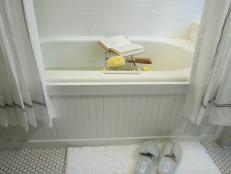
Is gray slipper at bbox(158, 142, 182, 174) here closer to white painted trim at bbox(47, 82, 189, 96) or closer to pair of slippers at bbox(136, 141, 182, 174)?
pair of slippers at bbox(136, 141, 182, 174)

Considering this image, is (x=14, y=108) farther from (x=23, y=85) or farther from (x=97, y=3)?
(x=97, y=3)

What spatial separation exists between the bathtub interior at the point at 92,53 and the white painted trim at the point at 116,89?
472 millimetres

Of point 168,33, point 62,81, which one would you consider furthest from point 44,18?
point 168,33

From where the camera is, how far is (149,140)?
1423 mm

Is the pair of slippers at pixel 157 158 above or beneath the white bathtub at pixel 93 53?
beneath

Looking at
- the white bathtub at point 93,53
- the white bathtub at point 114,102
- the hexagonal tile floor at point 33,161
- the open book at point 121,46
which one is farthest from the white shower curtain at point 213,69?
the hexagonal tile floor at point 33,161

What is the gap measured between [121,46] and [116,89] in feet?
1.66

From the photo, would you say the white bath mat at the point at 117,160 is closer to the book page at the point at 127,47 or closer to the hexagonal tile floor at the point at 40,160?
the hexagonal tile floor at the point at 40,160

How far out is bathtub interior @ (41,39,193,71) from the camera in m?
1.59

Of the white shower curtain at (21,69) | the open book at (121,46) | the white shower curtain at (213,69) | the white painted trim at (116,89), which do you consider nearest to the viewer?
the white shower curtain at (21,69)

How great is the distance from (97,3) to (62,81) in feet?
2.47

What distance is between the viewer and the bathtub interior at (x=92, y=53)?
5.22ft

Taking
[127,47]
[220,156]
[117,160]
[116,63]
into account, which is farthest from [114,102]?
[220,156]

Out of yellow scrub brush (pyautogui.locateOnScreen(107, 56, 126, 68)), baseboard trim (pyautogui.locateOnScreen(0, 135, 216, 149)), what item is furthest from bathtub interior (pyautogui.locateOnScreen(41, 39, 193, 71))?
baseboard trim (pyautogui.locateOnScreen(0, 135, 216, 149))
